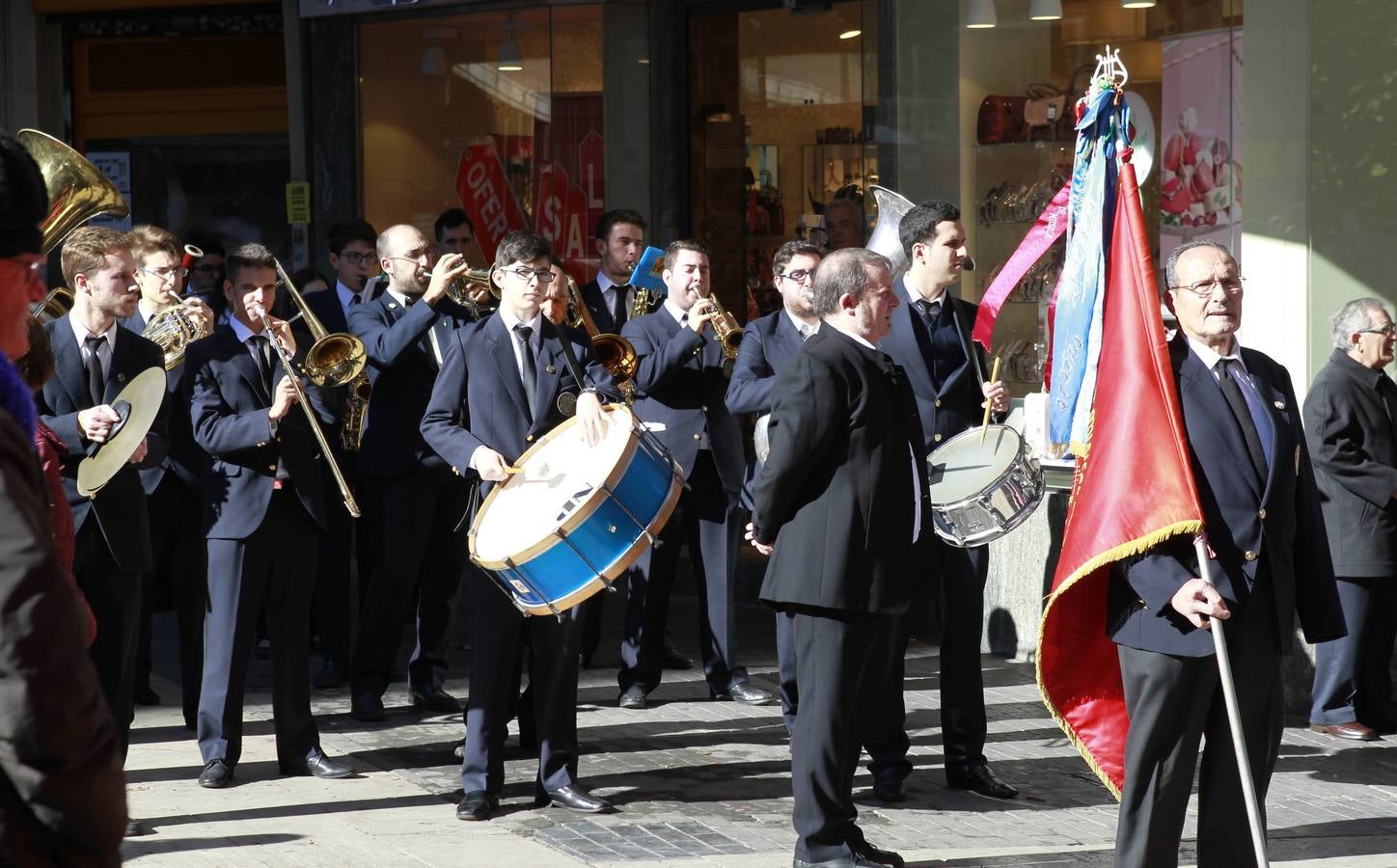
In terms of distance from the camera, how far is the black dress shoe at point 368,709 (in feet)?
26.1

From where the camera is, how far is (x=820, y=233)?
1102 centimetres

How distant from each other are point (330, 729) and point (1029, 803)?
3059 millimetres

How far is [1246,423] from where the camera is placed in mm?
4871

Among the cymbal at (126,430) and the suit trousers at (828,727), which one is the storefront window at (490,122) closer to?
the cymbal at (126,430)

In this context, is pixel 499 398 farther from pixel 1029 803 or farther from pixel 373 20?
pixel 373 20

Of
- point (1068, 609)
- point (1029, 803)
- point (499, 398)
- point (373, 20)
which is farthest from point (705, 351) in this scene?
point (373, 20)

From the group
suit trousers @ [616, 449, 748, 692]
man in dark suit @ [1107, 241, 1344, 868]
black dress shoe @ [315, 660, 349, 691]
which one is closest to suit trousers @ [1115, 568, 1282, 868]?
man in dark suit @ [1107, 241, 1344, 868]

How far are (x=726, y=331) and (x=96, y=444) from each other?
306 cm

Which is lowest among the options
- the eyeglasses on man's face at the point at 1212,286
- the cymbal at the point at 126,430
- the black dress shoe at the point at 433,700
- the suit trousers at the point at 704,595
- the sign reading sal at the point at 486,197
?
the black dress shoe at the point at 433,700

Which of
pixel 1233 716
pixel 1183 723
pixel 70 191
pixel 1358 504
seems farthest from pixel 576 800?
pixel 1358 504

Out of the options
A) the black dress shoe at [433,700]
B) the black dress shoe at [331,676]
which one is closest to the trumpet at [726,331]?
the black dress shoe at [433,700]

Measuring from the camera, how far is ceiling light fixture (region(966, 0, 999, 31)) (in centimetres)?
1012

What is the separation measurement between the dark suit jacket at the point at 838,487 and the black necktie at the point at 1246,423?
1.17 meters

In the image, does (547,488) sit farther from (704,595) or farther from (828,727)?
(704,595)
